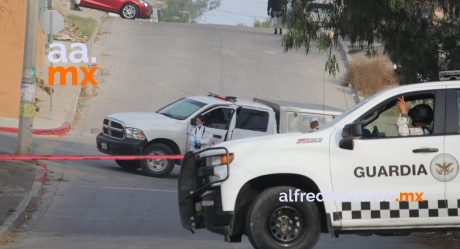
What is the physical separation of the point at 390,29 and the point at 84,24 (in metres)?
28.8

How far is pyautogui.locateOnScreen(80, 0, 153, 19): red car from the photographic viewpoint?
43.6 m

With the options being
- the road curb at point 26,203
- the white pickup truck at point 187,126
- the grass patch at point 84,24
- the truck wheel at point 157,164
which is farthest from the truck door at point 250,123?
the grass patch at point 84,24

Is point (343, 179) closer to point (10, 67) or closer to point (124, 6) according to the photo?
point (10, 67)

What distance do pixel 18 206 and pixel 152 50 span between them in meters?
24.8

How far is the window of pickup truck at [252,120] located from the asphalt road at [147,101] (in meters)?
2.08

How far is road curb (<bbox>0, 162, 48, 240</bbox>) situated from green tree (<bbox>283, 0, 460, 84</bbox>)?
4448mm

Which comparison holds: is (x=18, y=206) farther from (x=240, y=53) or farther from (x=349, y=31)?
(x=240, y=53)

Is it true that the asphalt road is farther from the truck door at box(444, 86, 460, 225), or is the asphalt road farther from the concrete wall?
the truck door at box(444, 86, 460, 225)

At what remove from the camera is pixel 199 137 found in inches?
711

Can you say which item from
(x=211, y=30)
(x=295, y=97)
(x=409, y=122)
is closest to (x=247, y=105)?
(x=409, y=122)

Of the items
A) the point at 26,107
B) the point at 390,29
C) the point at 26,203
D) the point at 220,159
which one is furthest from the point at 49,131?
the point at 220,159

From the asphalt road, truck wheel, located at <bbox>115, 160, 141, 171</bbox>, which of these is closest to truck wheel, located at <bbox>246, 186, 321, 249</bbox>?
the asphalt road

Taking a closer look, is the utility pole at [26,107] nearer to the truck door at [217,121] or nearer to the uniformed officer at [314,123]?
the truck door at [217,121]

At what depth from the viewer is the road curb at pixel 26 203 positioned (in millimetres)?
11564
